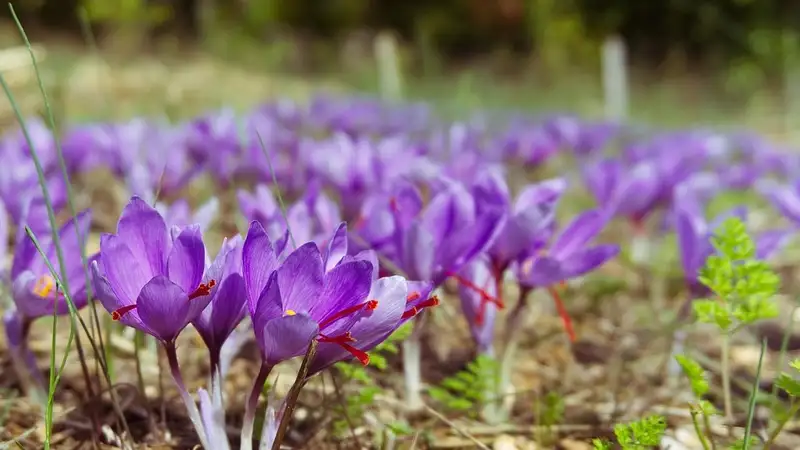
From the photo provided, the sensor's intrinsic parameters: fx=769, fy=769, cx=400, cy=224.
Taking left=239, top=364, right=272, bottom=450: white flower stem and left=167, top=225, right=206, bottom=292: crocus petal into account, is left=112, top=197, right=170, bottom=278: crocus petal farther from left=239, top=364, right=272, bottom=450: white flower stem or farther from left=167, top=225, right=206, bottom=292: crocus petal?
left=239, top=364, right=272, bottom=450: white flower stem

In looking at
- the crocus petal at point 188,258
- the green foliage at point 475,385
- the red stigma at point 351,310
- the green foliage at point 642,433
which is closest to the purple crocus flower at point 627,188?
the green foliage at point 475,385

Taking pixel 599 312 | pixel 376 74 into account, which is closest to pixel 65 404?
pixel 599 312

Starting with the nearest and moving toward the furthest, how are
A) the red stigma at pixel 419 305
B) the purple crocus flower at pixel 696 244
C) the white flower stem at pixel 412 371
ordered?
the red stigma at pixel 419 305 → the white flower stem at pixel 412 371 → the purple crocus flower at pixel 696 244

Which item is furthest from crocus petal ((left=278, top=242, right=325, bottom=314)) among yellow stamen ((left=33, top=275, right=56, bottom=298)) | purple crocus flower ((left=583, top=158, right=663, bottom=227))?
purple crocus flower ((left=583, top=158, right=663, bottom=227))

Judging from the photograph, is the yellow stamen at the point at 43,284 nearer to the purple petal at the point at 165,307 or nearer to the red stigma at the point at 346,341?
the purple petal at the point at 165,307

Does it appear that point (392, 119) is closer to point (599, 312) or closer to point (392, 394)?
point (599, 312)

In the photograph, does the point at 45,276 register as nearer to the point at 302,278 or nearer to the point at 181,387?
the point at 181,387

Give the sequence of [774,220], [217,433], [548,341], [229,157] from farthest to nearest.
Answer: [774,220] → [229,157] → [548,341] → [217,433]
